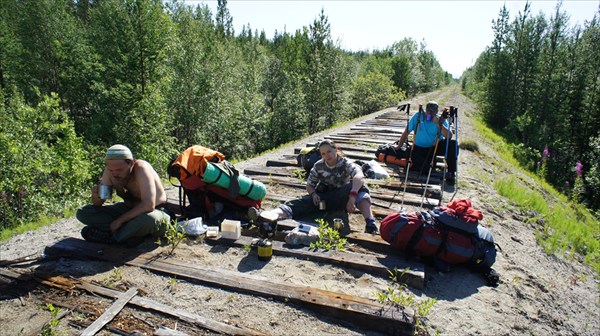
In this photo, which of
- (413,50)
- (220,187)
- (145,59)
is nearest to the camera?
(220,187)

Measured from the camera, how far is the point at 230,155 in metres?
23.0

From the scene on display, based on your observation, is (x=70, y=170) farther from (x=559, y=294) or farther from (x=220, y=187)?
(x=559, y=294)

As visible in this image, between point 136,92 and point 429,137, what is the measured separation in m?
15.5

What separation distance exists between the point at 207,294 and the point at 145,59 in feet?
58.5

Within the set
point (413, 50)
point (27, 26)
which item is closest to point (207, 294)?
point (27, 26)

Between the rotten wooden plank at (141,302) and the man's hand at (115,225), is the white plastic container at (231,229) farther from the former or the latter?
the rotten wooden plank at (141,302)

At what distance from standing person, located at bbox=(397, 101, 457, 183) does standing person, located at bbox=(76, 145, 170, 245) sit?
15.9ft

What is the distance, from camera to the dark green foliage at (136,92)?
1183cm

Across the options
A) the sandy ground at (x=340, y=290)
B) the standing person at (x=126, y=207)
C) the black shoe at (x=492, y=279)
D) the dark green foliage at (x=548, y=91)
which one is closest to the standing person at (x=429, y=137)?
the sandy ground at (x=340, y=290)

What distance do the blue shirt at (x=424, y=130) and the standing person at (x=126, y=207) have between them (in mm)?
5084

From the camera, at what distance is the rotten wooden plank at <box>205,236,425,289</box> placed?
146 inches

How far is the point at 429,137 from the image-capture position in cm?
725

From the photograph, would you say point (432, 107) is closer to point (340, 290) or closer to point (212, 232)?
point (340, 290)

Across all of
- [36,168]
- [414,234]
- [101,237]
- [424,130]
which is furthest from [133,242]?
[36,168]
